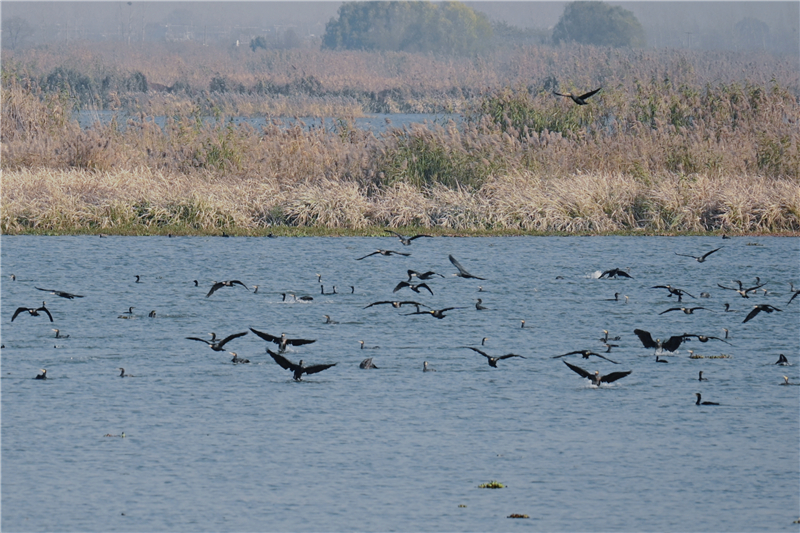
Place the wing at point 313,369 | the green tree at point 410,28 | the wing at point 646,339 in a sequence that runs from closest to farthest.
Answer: the wing at point 313,369, the wing at point 646,339, the green tree at point 410,28

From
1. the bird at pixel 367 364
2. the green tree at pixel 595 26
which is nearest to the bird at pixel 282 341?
the bird at pixel 367 364

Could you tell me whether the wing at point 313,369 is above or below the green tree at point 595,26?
below

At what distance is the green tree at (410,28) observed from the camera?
A: 12519cm

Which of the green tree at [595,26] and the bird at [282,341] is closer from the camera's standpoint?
the bird at [282,341]

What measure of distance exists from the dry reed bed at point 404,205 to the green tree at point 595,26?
9310cm

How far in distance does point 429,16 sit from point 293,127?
103295mm

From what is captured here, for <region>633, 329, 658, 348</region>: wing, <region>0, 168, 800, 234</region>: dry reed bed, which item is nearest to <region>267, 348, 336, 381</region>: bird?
<region>633, 329, 658, 348</region>: wing

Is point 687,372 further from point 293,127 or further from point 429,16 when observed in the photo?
point 429,16

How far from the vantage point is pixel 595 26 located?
393ft

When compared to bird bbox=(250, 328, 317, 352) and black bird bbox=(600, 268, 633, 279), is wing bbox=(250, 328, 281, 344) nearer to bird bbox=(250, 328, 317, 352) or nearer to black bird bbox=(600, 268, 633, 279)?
bird bbox=(250, 328, 317, 352)

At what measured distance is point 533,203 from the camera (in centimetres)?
2755

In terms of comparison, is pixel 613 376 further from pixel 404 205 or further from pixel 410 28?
pixel 410 28

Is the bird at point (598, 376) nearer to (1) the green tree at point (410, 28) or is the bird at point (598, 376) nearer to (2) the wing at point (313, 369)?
(2) the wing at point (313, 369)

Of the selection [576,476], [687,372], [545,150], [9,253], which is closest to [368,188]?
[545,150]
